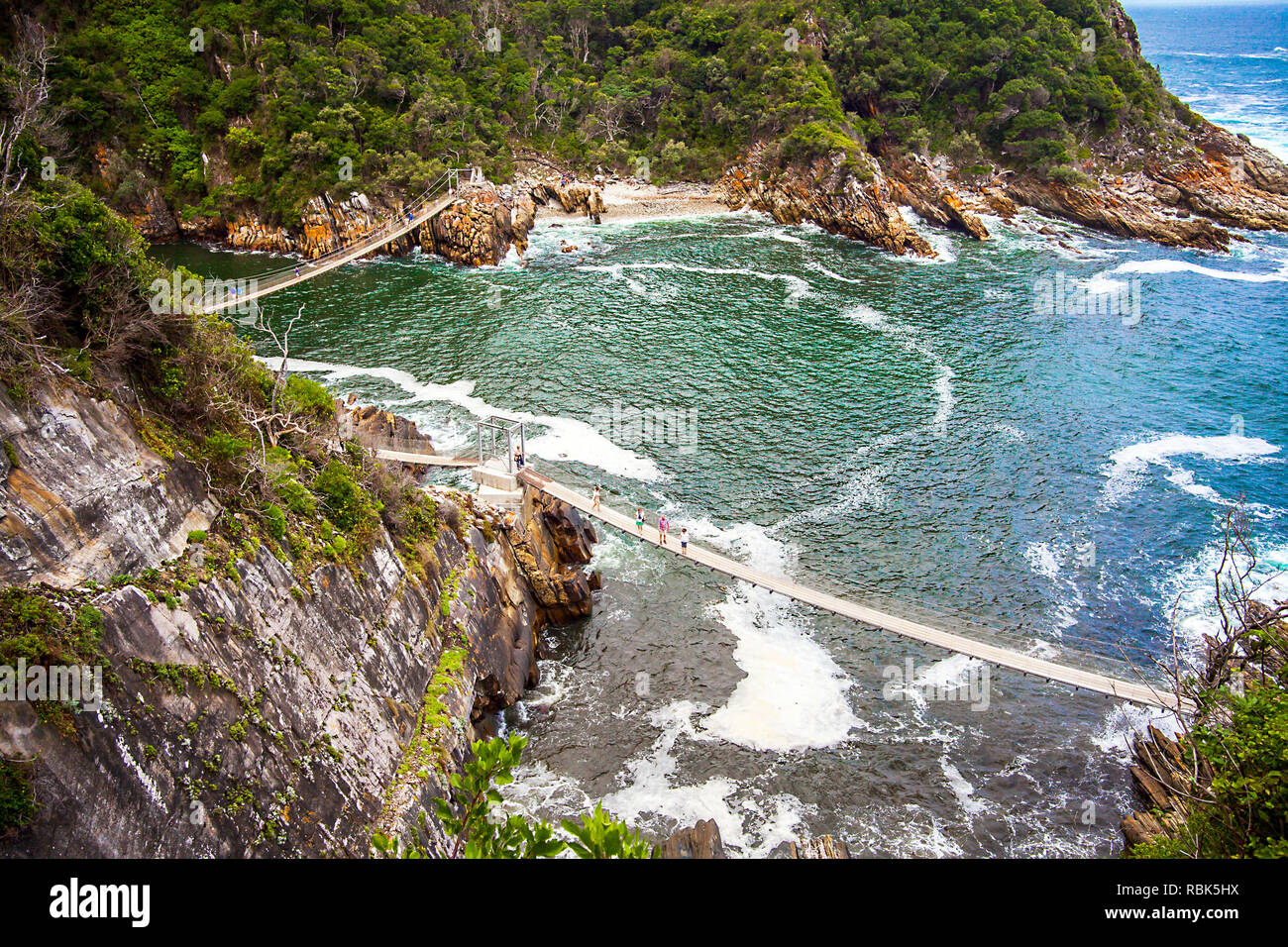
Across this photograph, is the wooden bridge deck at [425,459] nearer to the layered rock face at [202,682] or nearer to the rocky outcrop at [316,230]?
the layered rock face at [202,682]

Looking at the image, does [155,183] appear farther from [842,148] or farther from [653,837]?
[653,837]

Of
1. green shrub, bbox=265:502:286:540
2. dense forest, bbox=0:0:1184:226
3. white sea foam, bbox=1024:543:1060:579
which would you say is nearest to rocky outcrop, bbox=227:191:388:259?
dense forest, bbox=0:0:1184:226

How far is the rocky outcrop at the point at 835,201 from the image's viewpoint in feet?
210

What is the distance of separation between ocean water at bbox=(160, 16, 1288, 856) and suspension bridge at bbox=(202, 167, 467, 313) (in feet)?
5.03

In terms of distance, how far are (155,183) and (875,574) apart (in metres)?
63.5

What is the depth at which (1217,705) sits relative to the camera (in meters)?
17.2

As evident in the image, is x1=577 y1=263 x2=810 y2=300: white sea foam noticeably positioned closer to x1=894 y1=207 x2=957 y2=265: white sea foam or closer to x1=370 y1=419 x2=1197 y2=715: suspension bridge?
x1=894 y1=207 x2=957 y2=265: white sea foam

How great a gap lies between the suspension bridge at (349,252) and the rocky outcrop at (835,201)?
2621 centimetres

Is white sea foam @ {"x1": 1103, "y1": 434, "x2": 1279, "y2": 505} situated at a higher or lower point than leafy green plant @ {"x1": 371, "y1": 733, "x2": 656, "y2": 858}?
lower

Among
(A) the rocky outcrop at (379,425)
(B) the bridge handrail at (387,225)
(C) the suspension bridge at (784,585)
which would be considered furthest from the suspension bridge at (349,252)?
(C) the suspension bridge at (784,585)

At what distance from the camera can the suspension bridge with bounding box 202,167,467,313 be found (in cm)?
4703

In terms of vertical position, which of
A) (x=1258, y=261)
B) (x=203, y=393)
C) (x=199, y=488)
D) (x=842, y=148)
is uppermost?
(x=842, y=148)

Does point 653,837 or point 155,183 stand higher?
point 155,183
